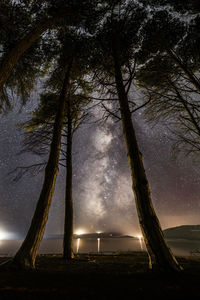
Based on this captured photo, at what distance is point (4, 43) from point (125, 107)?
5.66m

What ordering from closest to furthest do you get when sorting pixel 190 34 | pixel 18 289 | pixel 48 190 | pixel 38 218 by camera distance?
pixel 18 289
pixel 38 218
pixel 48 190
pixel 190 34

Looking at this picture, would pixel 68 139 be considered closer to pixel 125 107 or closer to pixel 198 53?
pixel 125 107

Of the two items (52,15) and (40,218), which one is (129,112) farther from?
(52,15)

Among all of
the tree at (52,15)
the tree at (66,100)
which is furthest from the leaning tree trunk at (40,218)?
the tree at (52,15)

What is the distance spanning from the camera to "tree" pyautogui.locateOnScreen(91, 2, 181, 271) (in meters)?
3.22

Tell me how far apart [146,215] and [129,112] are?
318 cm

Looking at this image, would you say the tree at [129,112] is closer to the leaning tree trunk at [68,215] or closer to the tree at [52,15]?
the tree at [52,15]

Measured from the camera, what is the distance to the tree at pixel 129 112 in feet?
10.6

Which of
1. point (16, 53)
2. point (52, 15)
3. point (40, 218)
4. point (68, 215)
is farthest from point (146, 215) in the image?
point (52, 15)

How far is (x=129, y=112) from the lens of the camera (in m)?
4.81

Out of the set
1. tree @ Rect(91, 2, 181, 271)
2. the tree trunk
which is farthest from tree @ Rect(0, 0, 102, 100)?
tree @ Rect(91, 2, 181, 271)

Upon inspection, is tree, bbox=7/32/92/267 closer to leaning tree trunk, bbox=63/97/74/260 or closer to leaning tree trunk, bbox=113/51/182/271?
leaning tree trunk, bbox=63/97/74/260

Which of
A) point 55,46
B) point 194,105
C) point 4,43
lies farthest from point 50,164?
point 194,105

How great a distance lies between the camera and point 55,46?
7.18m
